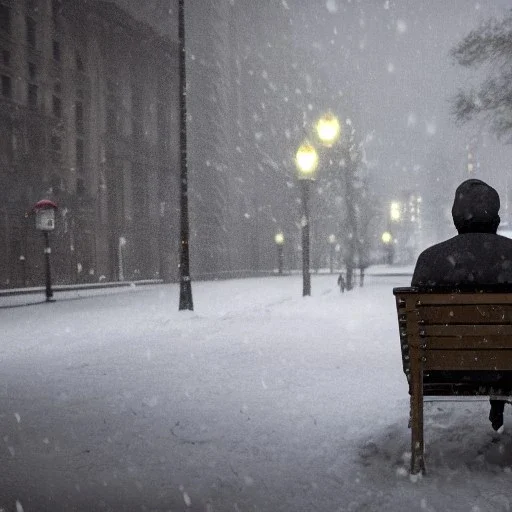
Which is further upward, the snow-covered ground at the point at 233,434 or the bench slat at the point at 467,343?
the bench slat at the point at 467,343

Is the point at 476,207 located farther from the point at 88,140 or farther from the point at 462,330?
the point at 88,140

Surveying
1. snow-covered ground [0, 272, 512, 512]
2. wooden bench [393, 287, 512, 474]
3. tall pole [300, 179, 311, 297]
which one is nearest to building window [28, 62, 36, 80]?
tall pole [300, 179, 311, 297]

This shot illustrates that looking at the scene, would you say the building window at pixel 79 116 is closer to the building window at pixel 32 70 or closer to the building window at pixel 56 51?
the building window at pixel 56 51

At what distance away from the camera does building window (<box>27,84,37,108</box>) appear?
3609cm

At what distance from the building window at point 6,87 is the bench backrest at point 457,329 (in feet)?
114

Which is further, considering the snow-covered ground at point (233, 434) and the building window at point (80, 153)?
the building window at point (80, 153)

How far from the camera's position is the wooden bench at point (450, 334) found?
3.63 m

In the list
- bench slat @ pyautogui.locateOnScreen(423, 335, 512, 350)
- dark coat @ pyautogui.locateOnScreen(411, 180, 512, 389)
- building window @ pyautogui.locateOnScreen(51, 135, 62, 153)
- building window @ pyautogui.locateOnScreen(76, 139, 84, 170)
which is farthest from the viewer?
building window @ pyautogui.locateOnScreen(76, 139, 84, 170)

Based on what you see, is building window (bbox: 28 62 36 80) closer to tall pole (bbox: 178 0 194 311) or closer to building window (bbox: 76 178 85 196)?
building window (bbox: 76 178 85 196)

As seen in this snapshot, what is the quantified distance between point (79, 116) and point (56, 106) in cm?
239

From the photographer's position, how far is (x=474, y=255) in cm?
414

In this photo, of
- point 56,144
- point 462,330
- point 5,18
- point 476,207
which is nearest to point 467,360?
point 462,330

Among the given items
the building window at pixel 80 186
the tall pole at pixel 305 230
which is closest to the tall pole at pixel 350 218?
the tall pole at pixel 305 230

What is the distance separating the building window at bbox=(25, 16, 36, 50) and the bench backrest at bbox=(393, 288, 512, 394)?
37.6m
